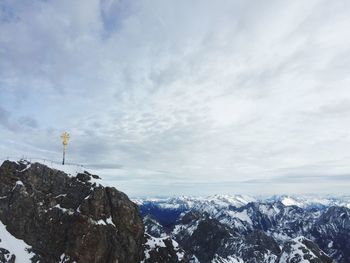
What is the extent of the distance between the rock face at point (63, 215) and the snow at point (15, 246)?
160cm

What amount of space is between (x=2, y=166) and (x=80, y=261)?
146ft

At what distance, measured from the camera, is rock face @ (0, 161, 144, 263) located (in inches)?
5581

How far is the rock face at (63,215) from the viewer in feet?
465

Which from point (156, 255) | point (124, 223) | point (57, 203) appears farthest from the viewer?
point (156, 255)

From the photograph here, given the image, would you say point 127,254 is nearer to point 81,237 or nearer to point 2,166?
point 81,237

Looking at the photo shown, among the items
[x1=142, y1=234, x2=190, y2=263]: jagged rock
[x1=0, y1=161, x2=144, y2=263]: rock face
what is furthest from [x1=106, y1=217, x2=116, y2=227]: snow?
[x1=142, y1=234, x2=190, y2=263]: jagged rock

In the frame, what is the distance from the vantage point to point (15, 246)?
136750 mm

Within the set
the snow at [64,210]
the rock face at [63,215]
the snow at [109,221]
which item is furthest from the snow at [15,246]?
the snow at [109,221]

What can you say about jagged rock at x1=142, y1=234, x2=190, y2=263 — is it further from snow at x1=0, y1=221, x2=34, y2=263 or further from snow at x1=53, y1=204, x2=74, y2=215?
snow at x1=0, y1=221, x2=34, y2=263

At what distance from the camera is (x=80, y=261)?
13975 cm

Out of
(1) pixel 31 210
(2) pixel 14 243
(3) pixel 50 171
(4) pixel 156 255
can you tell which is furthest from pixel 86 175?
(4) pixel 156 255

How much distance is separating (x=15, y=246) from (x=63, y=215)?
18.1m

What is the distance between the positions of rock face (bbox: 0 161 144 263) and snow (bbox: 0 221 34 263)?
5.26ft

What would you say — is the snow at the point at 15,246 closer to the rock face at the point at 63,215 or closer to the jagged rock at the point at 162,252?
the rock face at the point at 63,215
